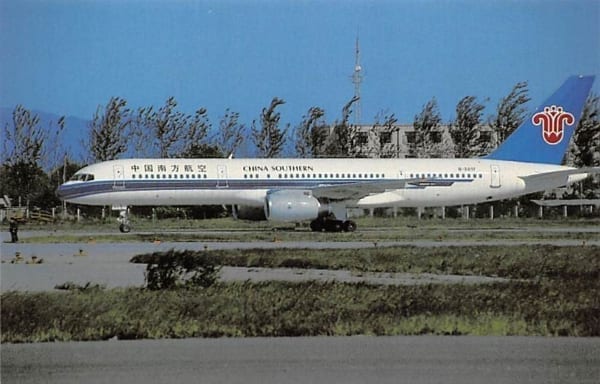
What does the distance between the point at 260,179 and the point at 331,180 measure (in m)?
2.77

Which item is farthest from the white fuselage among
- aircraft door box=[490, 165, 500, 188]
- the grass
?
the grass

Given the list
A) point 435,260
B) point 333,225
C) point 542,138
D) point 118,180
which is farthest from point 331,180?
point 435,260

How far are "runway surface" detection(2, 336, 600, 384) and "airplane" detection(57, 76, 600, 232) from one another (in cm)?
1823

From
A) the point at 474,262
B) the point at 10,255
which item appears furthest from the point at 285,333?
the point at 10,255

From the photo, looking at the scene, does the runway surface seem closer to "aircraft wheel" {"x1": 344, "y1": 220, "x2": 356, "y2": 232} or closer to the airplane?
the airplane

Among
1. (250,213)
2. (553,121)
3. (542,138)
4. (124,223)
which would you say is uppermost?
(553,121)

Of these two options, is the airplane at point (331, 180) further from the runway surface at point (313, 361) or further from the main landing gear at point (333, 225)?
the runway surface at point (313, 361)

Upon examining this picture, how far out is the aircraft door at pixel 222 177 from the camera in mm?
28844

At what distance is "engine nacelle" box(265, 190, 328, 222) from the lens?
2678 cm

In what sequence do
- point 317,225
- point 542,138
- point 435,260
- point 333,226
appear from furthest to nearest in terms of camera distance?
point 542,138
point 317,225
point 333,226
point 435,260

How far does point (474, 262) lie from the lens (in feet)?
50.1

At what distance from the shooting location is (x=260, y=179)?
2911 cm

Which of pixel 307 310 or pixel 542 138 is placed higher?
pixel 542 138

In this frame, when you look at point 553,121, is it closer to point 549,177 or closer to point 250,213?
point 549,177
